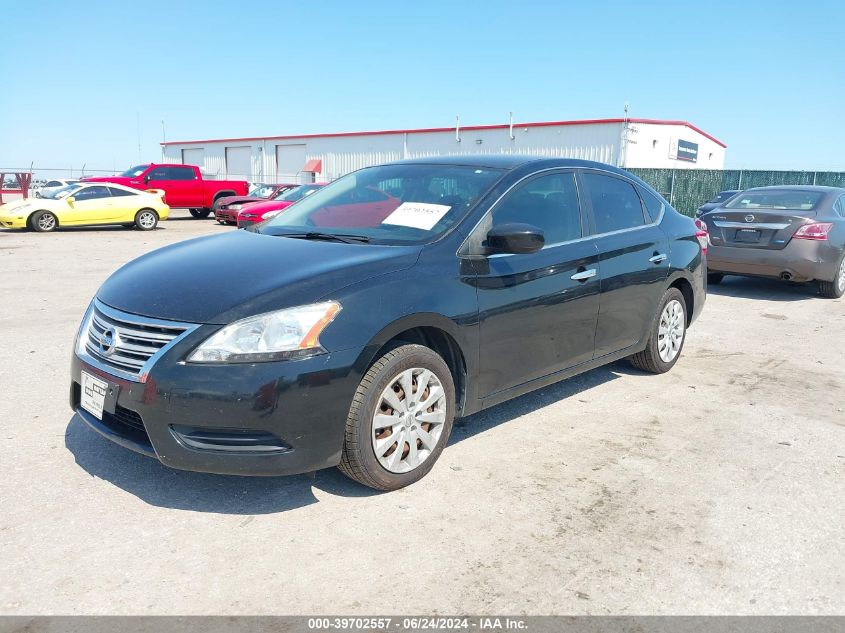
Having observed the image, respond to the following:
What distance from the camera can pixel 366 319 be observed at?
11.0 feet

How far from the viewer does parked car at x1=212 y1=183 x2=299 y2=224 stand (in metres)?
21.5

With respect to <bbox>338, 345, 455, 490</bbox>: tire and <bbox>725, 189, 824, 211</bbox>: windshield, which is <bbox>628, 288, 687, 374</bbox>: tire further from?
<bbox>725, 189, 824, 211</bbox>: windshield

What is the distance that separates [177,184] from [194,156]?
33.2 meters

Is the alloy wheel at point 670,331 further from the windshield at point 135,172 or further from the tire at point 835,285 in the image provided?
the windshield at point 135,172

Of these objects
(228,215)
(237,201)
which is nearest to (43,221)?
(228,215)

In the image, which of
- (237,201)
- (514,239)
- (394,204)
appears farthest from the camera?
(237,201)

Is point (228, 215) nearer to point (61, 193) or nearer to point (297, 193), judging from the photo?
point (297, 193)

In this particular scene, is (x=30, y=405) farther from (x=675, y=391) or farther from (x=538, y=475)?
(x=675, y=391)

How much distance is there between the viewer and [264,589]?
2814 mm

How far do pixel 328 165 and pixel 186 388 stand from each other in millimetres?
41980

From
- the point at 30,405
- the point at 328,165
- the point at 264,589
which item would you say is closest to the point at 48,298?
the point at 30,405

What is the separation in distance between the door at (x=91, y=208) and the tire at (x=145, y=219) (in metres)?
0.62

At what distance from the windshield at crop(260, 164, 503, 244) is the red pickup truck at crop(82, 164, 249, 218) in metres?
20.0

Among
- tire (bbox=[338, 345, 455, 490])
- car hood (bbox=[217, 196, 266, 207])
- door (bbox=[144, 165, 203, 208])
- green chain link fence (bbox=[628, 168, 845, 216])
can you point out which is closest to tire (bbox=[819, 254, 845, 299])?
tire (bbox=[338, 345, 455, 490])
